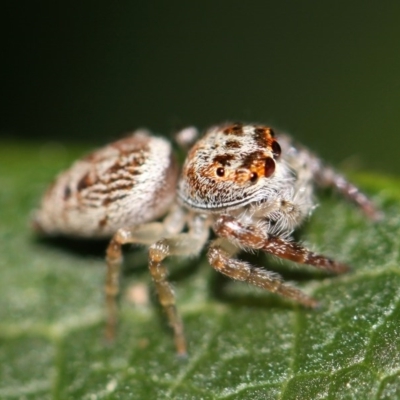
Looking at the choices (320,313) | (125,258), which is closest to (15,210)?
(125,258)

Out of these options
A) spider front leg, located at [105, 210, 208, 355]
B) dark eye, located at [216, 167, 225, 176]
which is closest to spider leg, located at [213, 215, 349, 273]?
dark eye, located at [216, 167, 225, 176]

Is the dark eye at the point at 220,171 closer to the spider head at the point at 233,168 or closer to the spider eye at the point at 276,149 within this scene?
the spider head at the point at 233,168

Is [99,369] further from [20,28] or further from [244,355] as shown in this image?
[20,28]

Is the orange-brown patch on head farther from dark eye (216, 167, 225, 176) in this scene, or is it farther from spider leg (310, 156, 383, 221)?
spider leg (310, 156, 383, 221)

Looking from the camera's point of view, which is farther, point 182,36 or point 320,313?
point 182,36

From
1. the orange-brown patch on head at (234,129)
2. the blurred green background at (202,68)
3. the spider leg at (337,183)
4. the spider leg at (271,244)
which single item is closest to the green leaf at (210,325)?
the spider leg at (337,183)

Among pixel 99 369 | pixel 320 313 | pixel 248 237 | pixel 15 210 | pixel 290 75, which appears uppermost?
pixel 290 75

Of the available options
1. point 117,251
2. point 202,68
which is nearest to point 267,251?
point 117,251
